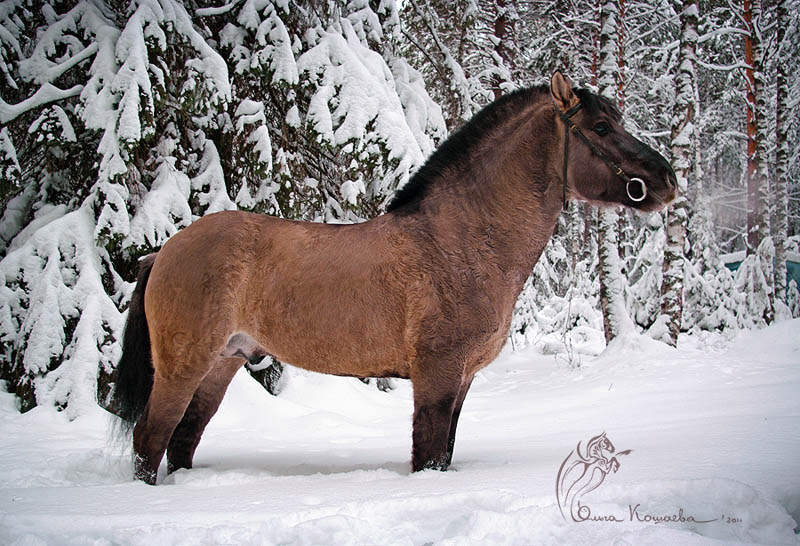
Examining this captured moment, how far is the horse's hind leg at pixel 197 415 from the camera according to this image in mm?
3840

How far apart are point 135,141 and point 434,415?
3.99 meters

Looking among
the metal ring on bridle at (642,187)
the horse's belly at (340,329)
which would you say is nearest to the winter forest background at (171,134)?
the horse's belly at (340,329)

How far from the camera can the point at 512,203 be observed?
3.44 meters

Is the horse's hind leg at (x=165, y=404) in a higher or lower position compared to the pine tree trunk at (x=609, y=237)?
lower

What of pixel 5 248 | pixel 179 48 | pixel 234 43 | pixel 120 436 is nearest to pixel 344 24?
pixel 234 43

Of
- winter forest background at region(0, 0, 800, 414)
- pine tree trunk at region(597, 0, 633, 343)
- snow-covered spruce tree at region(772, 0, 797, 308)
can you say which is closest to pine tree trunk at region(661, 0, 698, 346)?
winter forest background at region(0, 0, 800, 414)

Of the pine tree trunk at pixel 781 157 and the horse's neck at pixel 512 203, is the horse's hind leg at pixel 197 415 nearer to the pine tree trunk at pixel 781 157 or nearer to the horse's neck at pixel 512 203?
the horse's neck at pixel 512 203

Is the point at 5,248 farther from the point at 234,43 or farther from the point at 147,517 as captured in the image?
the point at 147,517

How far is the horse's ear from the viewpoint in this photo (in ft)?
10.8

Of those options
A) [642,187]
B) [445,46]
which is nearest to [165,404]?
[642,187]

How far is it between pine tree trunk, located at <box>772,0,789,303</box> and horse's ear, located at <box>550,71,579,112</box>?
846cm

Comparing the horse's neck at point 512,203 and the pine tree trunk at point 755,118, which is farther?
the pine tree trunk at point 755,118

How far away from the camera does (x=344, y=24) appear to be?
738cm

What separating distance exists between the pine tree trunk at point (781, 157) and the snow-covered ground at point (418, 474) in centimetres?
631
